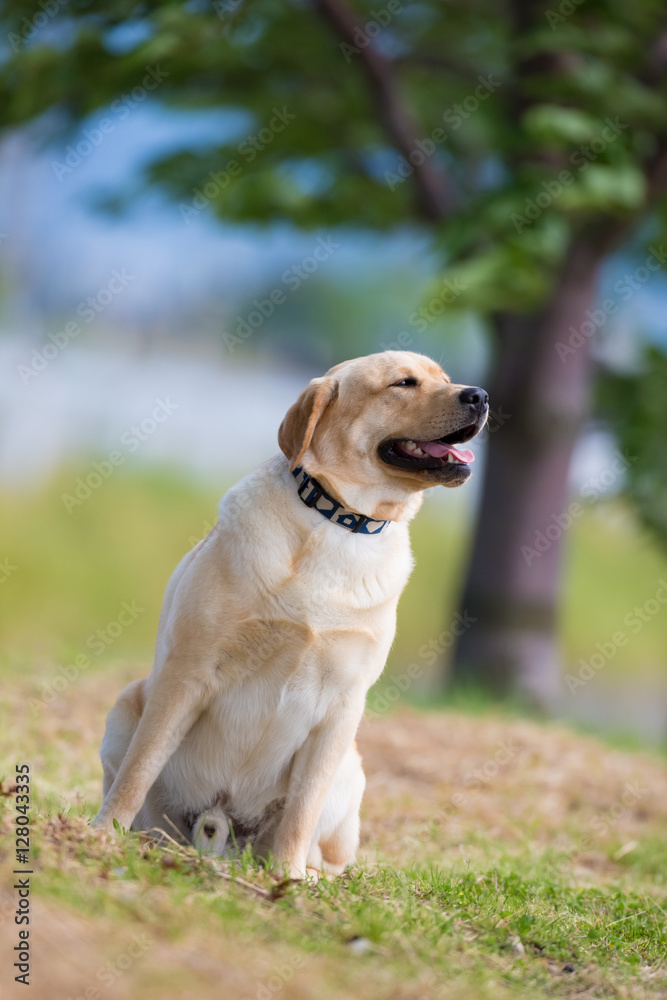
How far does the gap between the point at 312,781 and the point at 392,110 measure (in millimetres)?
6554

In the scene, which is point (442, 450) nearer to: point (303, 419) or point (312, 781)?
point (303, 419)

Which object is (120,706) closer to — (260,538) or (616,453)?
(260,538)

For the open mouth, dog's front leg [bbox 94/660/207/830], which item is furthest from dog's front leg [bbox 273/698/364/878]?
the open mouth

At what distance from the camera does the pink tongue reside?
3.18m

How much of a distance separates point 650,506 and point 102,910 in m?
7.44

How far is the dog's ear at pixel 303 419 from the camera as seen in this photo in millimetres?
3078

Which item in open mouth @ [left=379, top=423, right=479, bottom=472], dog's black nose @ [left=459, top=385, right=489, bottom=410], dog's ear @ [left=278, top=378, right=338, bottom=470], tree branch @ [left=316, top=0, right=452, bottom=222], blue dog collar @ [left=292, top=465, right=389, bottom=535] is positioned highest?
tree branch @ [left=316, top=0, right=452, bottom=222]

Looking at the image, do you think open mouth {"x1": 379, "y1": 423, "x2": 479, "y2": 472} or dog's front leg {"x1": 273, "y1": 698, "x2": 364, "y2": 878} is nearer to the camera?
dog's front leg {"x1": 273, "y1": 698, "x2": 364, "y2": 878}

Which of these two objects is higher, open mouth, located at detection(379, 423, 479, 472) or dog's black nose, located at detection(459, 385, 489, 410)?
dog's black nose, located at detection(459, 385, 489, 410)

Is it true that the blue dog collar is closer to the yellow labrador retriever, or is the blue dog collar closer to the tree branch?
the yellow labrador retriever

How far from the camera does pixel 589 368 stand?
8.79 m

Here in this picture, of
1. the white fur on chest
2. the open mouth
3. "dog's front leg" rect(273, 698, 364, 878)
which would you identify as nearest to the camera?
the white fur on chest

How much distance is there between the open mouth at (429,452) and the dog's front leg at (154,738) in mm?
952

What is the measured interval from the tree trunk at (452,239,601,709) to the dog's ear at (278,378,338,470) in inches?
217
